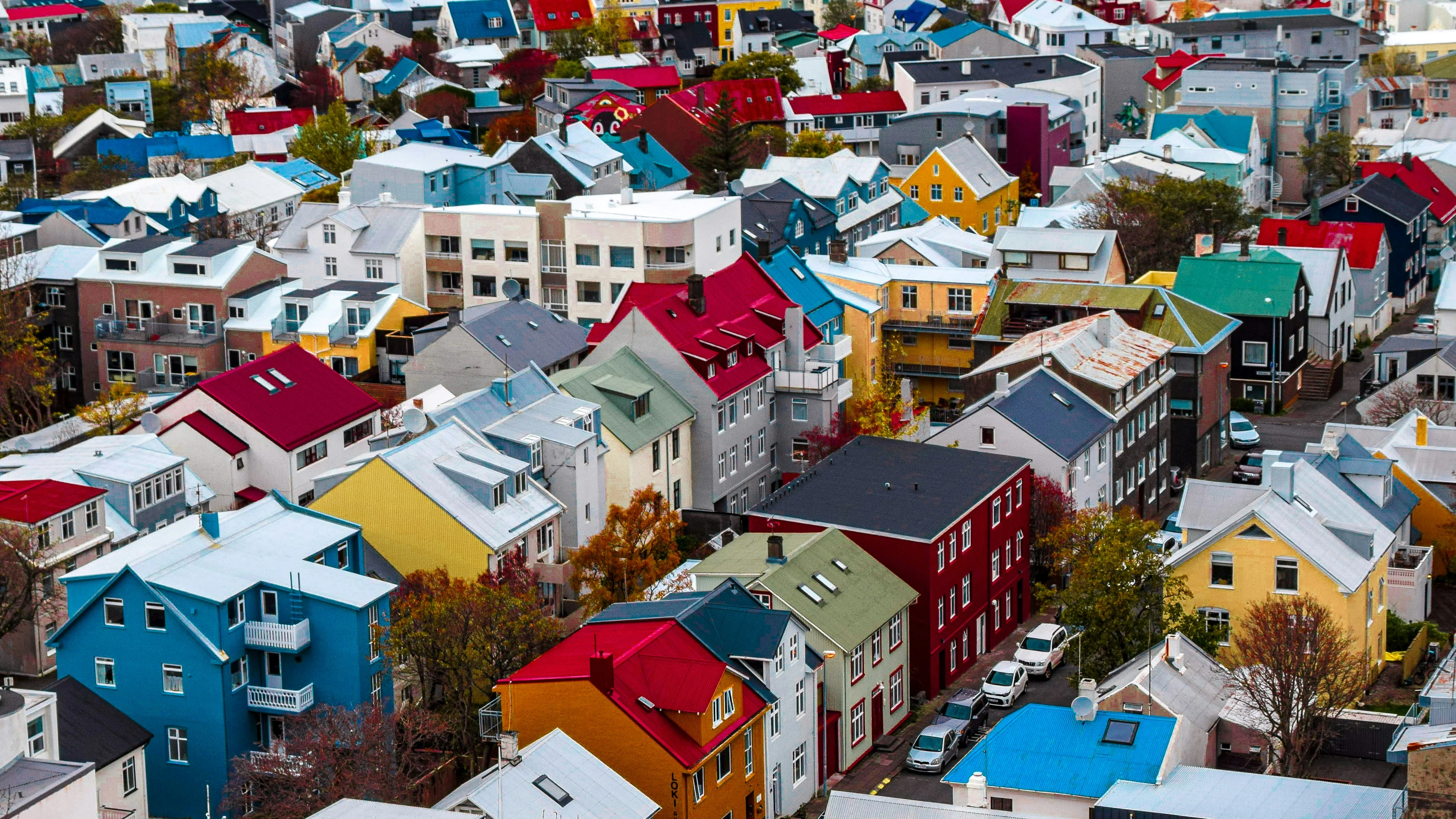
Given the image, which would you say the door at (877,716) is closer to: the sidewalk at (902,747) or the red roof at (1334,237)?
the sidewalk at (902,747)

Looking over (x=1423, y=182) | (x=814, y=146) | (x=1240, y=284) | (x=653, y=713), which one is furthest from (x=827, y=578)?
(x=814, y=146)

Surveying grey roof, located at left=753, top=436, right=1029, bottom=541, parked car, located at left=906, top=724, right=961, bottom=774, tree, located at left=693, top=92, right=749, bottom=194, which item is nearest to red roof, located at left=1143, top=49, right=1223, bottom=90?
tree, located at left=693, top=92, right=749, bottom=194

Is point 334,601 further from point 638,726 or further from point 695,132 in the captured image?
point 695,132

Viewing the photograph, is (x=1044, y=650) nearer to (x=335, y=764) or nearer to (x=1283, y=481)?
(x=1283, y=481)

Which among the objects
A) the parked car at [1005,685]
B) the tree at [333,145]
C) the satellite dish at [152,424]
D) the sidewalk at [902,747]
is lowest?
the sidewalk at [902,747]

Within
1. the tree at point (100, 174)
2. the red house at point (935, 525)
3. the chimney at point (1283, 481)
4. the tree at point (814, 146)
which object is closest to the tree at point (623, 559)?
the red house at point (935, 525)

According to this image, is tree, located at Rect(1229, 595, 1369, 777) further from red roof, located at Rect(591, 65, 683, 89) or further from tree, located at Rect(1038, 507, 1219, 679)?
red roof, located at Rect(591, 65, 683, 89)
